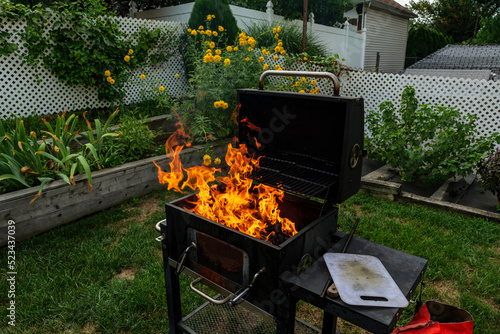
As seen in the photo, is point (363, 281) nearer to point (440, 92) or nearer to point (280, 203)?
point (280, 203)

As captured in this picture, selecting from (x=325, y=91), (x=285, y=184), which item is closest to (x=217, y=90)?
(x=325, y=91)

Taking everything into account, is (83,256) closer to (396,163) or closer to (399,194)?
(399,194)

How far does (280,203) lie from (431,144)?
355 cm

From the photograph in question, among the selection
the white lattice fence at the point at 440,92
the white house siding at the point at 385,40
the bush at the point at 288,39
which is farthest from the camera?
the white house siding at the point at 385,40

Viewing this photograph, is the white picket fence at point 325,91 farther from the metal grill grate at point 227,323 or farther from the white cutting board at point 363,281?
the white cutting board at point 363,281

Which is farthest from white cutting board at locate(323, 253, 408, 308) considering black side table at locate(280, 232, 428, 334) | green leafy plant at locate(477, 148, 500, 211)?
green leafy plant at locate(477, 148, 500, 211)

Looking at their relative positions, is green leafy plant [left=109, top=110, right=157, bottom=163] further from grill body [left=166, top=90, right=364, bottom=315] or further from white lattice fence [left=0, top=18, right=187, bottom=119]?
grill body [left=166, top=90, right=364, bottom=315]

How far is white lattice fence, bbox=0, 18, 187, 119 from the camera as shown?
5.27 meters

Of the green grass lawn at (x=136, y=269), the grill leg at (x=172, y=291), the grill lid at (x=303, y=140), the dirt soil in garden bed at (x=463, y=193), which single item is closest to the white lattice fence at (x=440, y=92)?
the dirt soil in garden bed at (x=463, y=193)

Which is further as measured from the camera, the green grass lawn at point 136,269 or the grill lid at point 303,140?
the green grass lawn at point 136,269

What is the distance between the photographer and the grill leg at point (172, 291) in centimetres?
201

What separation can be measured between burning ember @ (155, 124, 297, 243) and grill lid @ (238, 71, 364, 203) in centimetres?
12

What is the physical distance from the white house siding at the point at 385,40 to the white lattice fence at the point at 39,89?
13181mm

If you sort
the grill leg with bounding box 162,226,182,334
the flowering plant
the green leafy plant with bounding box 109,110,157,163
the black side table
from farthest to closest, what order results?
the flowering plant → the green leafy plant with bounding box 109,110,157,163 → the grill leg with bounding box 162,226,182,334 → the black side table
